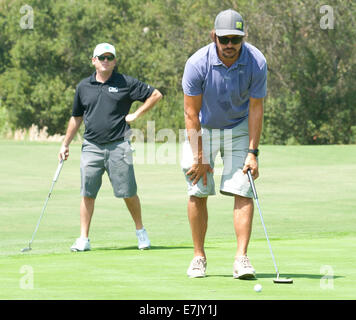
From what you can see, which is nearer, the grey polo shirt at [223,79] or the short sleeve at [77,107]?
the grey polo shirt at [223,79]

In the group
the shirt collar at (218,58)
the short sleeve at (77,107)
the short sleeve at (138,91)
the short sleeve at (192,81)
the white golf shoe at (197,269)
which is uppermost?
the shirt collar at (218,58)

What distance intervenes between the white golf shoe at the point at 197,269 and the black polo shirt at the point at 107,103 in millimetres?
3137

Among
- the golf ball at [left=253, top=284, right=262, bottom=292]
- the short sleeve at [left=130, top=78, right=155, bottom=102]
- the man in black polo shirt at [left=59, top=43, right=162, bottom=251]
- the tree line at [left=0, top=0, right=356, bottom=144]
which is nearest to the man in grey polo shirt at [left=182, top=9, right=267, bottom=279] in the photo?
the golf ball at [left=253, top=284, right=262, bottom=292]

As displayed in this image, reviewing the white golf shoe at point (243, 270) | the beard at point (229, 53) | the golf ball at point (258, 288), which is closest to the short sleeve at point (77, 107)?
the beard at point (229, 53)

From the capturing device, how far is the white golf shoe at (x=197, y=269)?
6.61 metres

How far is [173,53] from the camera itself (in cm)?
4853

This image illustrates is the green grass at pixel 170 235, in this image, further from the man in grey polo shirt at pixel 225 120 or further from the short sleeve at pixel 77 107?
the short sleeve at pixel 77 107

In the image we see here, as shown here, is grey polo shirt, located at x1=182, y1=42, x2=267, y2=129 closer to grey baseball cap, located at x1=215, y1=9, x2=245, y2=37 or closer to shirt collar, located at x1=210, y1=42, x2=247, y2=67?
shirt collar, located at x1=210, y1=42, x2=247, y2=67

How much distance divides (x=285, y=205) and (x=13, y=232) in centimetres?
558

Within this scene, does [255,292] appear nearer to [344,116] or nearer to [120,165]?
[120,165]

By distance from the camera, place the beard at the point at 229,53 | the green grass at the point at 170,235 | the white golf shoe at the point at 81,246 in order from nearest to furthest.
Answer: the green grass at the point at 170,235 < the beard at the point at 229,53 < the white golf shoe at the point at 81,246

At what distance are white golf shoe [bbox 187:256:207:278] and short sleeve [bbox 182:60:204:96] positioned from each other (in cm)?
128

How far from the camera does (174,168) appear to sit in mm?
24016

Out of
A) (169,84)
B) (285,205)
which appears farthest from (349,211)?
(169,84)
